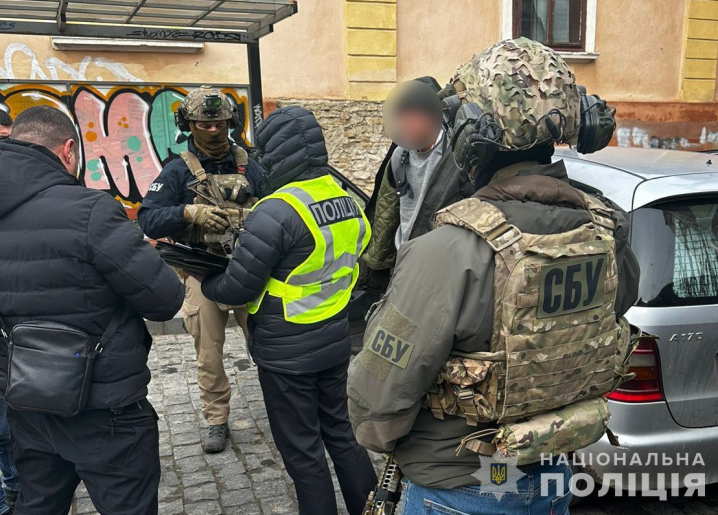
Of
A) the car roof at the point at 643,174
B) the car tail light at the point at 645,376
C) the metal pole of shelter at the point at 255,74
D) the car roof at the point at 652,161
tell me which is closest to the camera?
the car tail light at the point at 645,376

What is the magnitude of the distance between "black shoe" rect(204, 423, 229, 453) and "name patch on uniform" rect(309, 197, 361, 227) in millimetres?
1770

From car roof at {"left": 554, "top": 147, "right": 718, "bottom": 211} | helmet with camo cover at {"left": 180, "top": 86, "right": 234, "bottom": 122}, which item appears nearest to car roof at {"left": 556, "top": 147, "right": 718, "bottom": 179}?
car roof at {"left": 554, "top": 147, "right": 718, "bottom": 211}

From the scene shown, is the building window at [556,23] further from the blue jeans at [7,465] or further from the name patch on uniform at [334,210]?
the blue jeans at [7,465]

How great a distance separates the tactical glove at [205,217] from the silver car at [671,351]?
7.06 ft

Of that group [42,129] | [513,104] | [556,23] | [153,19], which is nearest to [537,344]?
[513,104]

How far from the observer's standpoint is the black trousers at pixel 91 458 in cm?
A: 218

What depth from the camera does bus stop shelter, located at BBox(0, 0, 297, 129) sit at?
3930 mm

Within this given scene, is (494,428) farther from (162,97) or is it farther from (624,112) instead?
(624,112)

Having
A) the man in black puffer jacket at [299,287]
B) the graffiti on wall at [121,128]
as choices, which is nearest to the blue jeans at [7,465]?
the man in black puffer jacket at [299,287]

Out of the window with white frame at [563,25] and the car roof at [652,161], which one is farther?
the window with white frame at [563,25]

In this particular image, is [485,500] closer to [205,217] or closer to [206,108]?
[205,217]

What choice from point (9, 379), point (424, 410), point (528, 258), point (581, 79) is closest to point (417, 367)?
point (424, 410)

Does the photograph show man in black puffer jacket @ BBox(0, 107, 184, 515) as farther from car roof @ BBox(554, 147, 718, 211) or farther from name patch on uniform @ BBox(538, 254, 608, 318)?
car roof @ BBox(554, 147, 718, 211)

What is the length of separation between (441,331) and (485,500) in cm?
50
